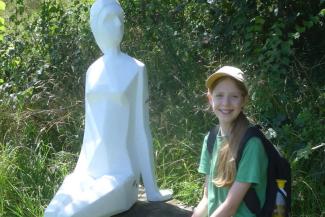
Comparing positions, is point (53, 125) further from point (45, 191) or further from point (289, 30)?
point (289, 30)

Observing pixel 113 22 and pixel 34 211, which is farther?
pixel 34 211

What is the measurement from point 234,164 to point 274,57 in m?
2.30

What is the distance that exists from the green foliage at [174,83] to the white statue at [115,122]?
79cm

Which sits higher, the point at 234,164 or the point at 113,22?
the point at 113,22

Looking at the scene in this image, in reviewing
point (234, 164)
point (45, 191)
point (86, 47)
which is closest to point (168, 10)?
point (86, 47)

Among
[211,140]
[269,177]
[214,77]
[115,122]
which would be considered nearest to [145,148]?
[115,122]

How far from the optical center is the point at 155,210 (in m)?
3.88

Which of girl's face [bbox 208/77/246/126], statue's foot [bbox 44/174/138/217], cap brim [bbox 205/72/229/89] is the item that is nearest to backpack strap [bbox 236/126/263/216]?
girl's face [bbox 208/77/246/126]

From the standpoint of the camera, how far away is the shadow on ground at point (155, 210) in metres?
3.82

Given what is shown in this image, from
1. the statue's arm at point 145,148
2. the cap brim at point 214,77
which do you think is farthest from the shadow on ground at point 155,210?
the cap brim at point 214,77

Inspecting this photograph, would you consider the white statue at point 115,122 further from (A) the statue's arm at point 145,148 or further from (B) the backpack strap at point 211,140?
(B) the backpack strap at point 211,140

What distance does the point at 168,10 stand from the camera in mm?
5980

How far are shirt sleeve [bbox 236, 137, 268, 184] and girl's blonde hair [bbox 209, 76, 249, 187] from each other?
0.13 feet

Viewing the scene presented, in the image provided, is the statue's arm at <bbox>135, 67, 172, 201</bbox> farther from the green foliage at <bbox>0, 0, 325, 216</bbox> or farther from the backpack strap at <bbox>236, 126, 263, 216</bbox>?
the backpack strap at <bbox>236, 126, 263, 216</bbox>
